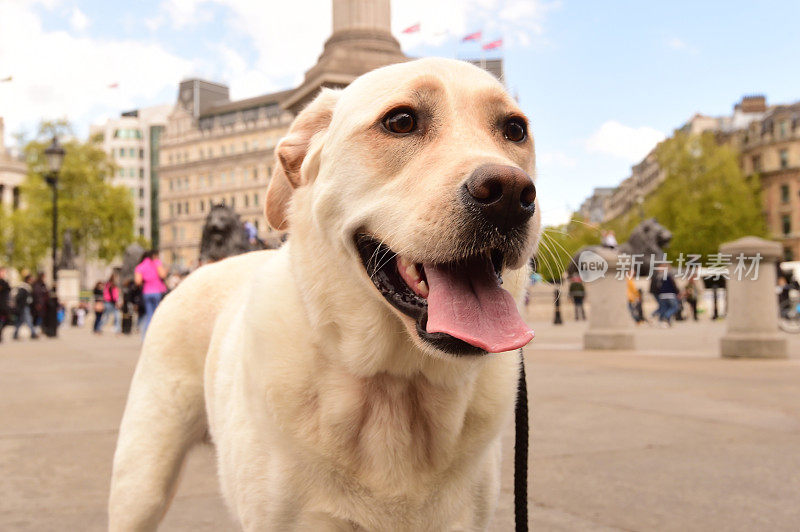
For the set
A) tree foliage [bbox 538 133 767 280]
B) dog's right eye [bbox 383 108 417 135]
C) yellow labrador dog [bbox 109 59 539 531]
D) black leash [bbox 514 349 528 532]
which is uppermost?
tree foliage [bbox 538 133 767 280]

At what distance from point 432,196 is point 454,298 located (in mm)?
239

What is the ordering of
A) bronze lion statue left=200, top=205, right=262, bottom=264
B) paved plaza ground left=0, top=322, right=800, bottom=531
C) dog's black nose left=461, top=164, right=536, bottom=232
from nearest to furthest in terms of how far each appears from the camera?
1. dog's black nose left=461, top=164, right=536, bottom=232
2. paved plaza ground left=0, top=322, right=800, bottom=531
3. bronze lion statue left=200, top=205, right=262, bottom=264

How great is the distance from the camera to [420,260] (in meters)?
1.73

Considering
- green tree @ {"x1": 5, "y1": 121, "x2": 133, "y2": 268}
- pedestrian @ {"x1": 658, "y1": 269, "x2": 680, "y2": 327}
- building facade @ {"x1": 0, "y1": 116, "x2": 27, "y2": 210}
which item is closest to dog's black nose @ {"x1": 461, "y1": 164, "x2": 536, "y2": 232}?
pedestrian @ {"x1": 658, "y1": 269, "x2": 680, "y2": 327}

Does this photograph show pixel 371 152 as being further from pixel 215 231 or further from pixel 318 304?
pixel 215 231

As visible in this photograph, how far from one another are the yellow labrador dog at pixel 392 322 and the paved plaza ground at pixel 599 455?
1378mm

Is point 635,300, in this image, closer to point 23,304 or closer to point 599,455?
point 23,304

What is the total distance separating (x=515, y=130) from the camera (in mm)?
2066

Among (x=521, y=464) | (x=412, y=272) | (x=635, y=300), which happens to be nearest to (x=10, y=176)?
(x=635, y=300)

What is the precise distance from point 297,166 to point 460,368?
31.2 inches

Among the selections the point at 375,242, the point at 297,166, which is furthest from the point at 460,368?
the point at 297,166

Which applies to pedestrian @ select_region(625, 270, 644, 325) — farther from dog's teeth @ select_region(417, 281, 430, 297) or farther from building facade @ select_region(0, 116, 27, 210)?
building facade @ select_region(0, 116, 27, 210)

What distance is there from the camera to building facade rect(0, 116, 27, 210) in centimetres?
8356

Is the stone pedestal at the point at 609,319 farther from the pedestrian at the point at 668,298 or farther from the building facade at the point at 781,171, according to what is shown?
the building facade at the point at 781,171
